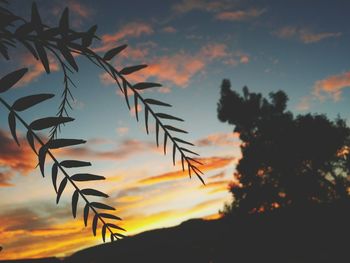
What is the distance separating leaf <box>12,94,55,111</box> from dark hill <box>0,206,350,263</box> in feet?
33.7

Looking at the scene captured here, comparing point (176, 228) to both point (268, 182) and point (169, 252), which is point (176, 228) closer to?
point (169, 252)

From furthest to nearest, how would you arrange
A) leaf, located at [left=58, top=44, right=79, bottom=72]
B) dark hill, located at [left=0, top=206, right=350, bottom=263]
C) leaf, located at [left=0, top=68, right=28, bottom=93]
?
dark hill, located at [left=0, top=206, right=350, bottom=263] → leaf, located at [left=58, top=44, right=79, bottom=72] → leaf, located at [left=0, top=68, right=28, bottom=93]

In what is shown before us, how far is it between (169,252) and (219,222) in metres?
2.97

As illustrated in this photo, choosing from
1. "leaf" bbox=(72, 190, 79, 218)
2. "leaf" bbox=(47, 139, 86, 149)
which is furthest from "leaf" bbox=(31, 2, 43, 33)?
"leaf" bbox=(72, 190, 79, 218)

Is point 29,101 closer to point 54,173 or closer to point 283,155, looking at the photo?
point 54,173

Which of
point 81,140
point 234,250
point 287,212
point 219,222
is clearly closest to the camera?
point 81,140

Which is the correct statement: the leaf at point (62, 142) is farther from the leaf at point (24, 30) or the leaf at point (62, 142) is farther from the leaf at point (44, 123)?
the leaf at point (24, 30)

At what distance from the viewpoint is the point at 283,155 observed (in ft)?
80.7

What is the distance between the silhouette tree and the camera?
24.3 m

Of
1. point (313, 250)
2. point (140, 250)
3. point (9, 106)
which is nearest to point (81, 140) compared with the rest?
point (9, 106)

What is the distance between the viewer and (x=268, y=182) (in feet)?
84.0

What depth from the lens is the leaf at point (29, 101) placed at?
0.59 m

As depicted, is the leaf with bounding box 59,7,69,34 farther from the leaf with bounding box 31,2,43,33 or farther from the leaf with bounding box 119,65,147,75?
the leaf with bounding box 119,65,147,75

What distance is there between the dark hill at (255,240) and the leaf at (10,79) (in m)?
10.3
